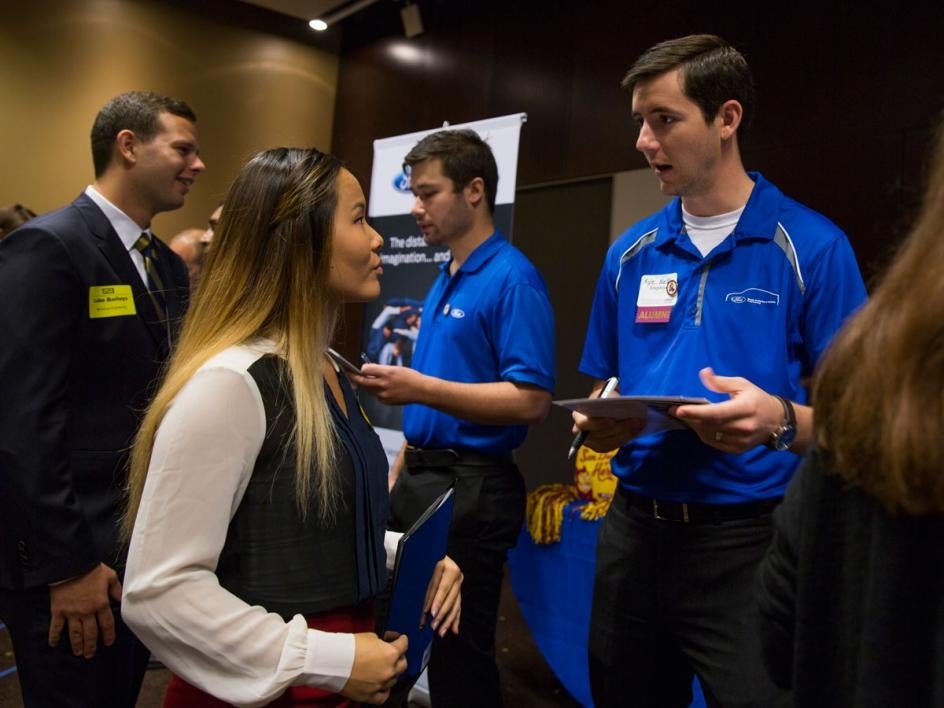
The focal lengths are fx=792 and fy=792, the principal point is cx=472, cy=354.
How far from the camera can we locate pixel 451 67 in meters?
5.80

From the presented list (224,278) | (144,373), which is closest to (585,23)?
(144,373)

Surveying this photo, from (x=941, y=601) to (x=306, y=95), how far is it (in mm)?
6744

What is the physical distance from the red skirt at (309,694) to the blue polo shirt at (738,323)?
743 millimetres

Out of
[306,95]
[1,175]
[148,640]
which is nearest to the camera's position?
[148,640]

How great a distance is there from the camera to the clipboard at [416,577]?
109cm

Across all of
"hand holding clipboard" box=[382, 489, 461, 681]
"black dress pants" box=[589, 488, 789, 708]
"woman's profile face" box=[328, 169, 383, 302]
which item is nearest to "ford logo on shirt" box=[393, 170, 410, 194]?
"black dress pants" box=[589, 488, 789, 708]

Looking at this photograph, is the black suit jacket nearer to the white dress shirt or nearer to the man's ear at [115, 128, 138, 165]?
the white dress shirt

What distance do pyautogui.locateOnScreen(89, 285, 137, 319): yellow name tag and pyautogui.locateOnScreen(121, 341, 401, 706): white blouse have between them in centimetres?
90

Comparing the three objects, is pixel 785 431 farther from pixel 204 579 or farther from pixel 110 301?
pixel 110 301

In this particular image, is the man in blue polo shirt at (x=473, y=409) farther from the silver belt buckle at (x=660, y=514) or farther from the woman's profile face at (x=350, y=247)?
the woman's profile face at (x=350, y=247)

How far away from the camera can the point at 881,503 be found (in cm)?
68

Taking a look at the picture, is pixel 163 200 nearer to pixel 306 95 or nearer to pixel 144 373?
pixel 144 373

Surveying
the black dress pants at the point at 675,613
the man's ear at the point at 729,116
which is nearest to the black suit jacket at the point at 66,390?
the black dress pants at the point at 675,613

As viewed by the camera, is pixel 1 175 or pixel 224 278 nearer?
pixel 224 278
